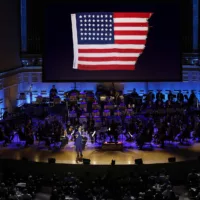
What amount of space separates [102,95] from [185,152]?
7636 millimetres

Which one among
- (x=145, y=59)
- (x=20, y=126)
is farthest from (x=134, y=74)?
(x=20, y=126)

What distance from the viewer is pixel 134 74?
28.4 m

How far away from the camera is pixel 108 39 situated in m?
27.8

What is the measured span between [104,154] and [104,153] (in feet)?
0.57

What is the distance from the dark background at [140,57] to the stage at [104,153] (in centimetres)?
682

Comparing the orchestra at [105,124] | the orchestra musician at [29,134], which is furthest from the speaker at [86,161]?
the orchestra musician at [29,134]

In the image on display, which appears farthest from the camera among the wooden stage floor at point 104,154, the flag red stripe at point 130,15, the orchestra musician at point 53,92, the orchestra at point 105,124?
the flag red stripe at point 130,15

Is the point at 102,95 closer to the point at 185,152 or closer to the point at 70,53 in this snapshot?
→ the point at 70,53

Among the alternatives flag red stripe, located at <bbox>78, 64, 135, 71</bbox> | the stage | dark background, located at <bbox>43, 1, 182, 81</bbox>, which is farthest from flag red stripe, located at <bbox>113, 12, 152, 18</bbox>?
the stage

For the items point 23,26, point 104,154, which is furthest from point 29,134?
point 23,26

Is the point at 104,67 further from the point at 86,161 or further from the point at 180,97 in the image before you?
the point at 86,161

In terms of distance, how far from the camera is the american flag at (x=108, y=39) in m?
27.6

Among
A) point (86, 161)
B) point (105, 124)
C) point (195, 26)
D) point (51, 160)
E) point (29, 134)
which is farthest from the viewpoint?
point (195, 26)

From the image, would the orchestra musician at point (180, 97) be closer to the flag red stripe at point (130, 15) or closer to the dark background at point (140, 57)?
the dark background at point (140, 57)
